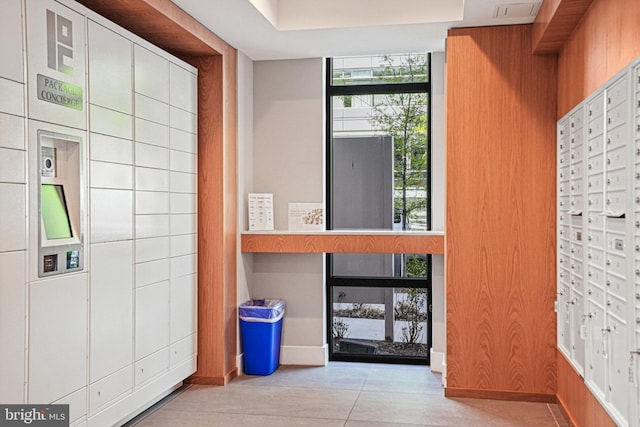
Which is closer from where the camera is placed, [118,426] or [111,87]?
[111,87]

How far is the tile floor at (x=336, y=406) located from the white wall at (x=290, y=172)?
19.3 inches

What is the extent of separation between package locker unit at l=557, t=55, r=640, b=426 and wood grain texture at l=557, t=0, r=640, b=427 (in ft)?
0.29

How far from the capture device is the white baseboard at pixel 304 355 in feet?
16.2

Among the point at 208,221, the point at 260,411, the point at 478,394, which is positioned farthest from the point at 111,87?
the point at 478,394

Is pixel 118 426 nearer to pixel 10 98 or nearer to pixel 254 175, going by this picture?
pixel 10 98

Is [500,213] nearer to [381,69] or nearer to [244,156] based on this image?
[381,69]

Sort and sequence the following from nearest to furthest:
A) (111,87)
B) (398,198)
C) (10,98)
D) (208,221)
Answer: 1. (10,98)
2. (111,87)
3. (208,221)
4. (398,198)

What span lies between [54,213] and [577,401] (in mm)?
2948

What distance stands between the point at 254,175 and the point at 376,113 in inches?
46.2

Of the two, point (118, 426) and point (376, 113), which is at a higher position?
point (376, 113)

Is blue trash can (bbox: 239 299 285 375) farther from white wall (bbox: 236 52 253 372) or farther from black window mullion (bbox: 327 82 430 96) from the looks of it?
black window mullion (bbox: 327 82 430 96)

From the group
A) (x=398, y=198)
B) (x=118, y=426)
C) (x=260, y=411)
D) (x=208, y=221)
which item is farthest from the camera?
(x=398, y=198)

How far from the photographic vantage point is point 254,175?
5.07 m


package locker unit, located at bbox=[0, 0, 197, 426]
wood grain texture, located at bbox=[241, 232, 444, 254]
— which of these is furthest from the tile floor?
wood grain texture, located at bbox=[241, 232, 444, 254]
